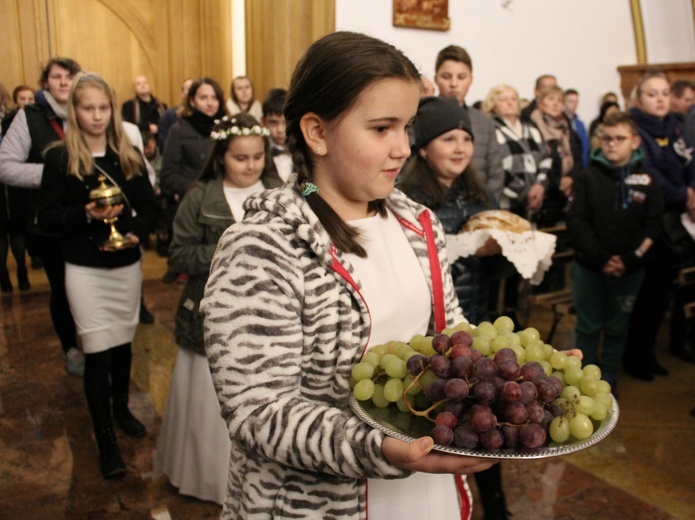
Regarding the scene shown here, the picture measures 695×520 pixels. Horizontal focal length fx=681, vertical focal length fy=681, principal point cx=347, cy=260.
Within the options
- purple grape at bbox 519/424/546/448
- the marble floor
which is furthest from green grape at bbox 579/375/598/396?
the marble floor

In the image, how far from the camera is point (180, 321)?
2689mm

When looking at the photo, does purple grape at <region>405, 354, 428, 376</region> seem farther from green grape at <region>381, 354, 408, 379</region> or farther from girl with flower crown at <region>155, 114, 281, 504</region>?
girl with flower crown at <region>155, 114, 281, 504</region>

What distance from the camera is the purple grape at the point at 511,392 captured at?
111cm

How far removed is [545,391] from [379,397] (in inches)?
11.4

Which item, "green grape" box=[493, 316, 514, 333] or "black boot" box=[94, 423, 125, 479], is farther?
"black boot" box=[94, 423, 125, 479]

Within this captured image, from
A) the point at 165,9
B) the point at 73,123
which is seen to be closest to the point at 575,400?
the point at 73,123

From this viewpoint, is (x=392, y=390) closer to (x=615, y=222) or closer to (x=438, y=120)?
(x=438, y=120)

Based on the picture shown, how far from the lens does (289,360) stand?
118 centimetres

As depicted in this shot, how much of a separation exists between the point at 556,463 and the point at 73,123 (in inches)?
101

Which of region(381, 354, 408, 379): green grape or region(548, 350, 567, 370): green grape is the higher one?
region(381, 354, 408, 379): green grape

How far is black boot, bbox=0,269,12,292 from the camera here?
531 centimetres

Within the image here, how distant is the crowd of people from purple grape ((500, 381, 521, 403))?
11 centimetres

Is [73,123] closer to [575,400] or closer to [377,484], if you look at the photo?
[377,484]

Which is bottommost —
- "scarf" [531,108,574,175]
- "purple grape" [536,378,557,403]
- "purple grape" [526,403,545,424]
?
"purple grape" [526,403,545,424]
